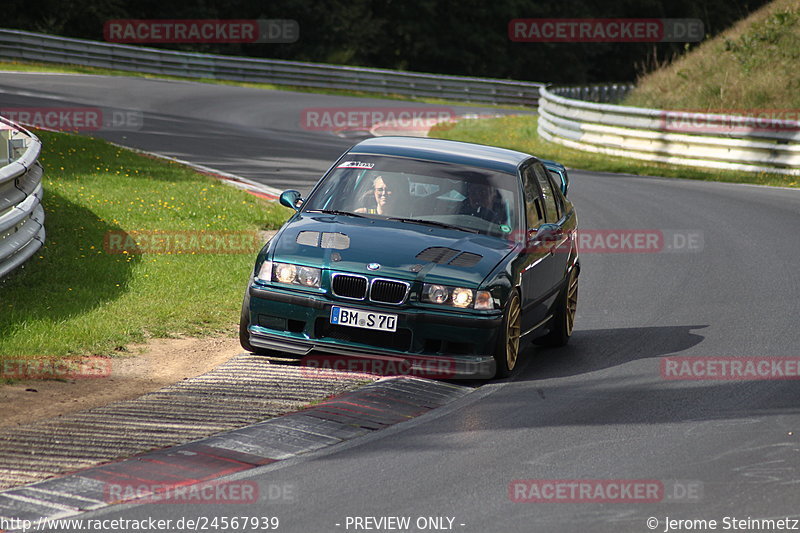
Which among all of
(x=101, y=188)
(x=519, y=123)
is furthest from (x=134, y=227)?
(x=519, y=123)

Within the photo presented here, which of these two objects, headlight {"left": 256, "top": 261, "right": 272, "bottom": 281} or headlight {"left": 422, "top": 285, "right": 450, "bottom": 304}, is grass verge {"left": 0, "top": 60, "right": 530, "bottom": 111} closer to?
headlight {"left": 256, "top": 261, "right": 272, "bottom": 281}

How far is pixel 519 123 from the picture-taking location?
Result: 1361 inches

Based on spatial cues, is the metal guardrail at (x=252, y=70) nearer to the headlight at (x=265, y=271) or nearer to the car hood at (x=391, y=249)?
the car hood at (x=391, y=249)

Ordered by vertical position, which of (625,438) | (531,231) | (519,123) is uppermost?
(531,231)

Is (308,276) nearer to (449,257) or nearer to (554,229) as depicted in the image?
(449,257)

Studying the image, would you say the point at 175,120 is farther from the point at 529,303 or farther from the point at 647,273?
the point at 529,303

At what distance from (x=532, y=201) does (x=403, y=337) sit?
83.1 inches

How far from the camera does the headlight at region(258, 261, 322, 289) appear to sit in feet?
28.2

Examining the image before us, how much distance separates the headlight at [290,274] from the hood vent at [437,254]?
0.78m

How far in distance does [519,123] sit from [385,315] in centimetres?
2673

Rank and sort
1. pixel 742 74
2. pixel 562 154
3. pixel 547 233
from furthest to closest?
pixel 742 74, pixel 562 154, pixel 547 233

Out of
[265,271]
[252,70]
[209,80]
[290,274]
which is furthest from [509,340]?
[252,70]

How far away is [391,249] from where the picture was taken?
8.72 m

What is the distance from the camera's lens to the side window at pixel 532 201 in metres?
9.77
